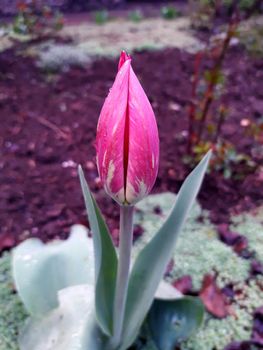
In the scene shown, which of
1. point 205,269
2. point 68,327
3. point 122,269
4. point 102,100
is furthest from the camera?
point 102,100

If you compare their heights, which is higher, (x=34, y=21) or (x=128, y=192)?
(x=128, y=192)

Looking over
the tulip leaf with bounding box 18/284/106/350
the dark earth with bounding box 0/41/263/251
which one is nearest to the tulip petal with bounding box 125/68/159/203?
the tulip leaf with bounding box 18/284/106/350

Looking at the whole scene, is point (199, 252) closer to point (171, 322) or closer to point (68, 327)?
point (171, 322)

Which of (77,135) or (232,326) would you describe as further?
(77,135)

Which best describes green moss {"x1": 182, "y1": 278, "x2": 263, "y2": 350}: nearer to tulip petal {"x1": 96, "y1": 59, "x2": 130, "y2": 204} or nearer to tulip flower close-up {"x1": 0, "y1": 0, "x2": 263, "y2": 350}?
tulip flower close-up {"x1": 0, "y1": 0, "x2": 263, "y2": 350}

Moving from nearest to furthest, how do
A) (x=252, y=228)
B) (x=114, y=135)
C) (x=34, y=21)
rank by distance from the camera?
(x=114, y=135) → (x=252, y=228) → (x=34, y=21)

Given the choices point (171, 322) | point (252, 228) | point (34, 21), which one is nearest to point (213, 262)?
point (252, 228)

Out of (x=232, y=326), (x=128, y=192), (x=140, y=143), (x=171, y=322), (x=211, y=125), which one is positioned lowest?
(x=232, y=326)

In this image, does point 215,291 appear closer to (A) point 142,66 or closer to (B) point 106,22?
(A) point 142,66
